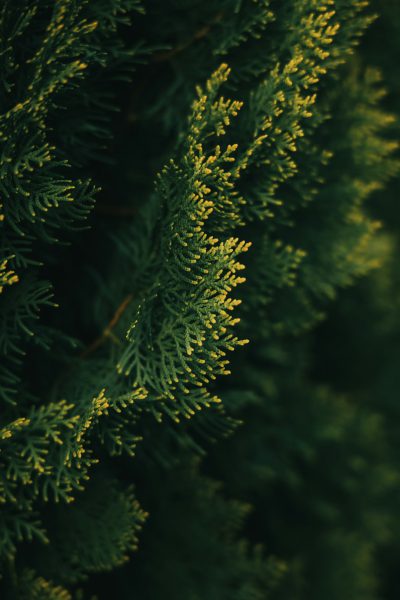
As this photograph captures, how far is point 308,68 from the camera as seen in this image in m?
1.61

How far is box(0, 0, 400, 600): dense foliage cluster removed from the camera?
A: 1564 mm

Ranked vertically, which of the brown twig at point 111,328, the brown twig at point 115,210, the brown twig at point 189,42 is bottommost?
the brown twig at point 111,328

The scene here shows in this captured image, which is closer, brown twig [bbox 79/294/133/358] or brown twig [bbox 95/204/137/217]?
brown twig [bbox 79/294/133/358]

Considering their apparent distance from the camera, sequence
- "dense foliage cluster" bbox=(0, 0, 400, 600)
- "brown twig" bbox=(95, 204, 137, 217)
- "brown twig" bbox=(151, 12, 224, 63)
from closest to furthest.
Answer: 1. "dense foliage cluster" bbox=(0, 0, 400, 600)
2. "brown twig" bbox=(151, 12, 224, 63)
3. "brown twig" bbox=(95, 204, 137, 217)

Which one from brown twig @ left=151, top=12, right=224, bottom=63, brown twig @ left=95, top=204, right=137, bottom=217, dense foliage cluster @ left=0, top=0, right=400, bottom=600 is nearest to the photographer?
dense foliage cluster @ left=0, top=0, right=400, bottom=600

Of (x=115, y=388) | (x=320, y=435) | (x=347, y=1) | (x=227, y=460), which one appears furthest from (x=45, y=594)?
(x=347, y=1)

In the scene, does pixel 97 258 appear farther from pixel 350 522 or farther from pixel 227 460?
pixel 350 522

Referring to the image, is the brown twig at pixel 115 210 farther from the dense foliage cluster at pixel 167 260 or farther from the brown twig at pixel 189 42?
the brown twig at pixel 189 42

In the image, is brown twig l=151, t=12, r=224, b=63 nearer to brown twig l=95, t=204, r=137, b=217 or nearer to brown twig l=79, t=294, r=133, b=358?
brown twig l=95, t=204, r=137, b=217

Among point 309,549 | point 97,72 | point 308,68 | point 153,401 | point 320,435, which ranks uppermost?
point 308,68

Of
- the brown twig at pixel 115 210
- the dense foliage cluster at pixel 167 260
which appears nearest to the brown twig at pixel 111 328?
the dense foliage cluster at pixel 167 260

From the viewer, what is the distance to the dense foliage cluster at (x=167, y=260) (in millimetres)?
1564

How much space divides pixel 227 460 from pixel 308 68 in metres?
1.80

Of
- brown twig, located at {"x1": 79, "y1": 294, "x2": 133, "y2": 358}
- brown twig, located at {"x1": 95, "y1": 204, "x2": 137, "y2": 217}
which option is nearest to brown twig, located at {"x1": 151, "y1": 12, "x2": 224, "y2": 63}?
brown twig, located at {"x1": 95, "y1": 204, "x2": 137, "y2": 217}
